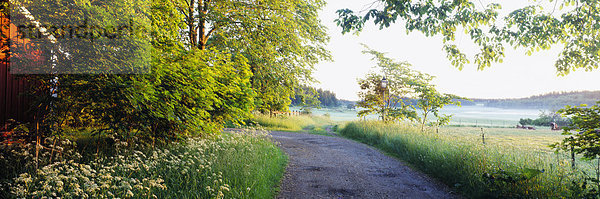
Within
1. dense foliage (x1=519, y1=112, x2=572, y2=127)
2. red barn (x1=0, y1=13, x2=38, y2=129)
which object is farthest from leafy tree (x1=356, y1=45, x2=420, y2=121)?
dense foliage (x1=519, y1=112, x2=572, y2=127)

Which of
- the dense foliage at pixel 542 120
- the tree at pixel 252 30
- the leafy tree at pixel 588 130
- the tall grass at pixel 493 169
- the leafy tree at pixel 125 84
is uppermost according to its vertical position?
Result: the tree at pixel 252 30

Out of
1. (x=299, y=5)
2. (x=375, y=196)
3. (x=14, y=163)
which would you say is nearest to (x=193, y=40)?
(x=299, y=5)

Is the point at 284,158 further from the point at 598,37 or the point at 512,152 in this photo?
the point at 598,37

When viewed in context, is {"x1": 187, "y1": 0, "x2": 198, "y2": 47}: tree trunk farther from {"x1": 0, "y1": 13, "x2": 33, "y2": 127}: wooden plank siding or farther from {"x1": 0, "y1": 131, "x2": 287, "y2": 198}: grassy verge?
{"x1": 0, "y1": 131, "x2": 287, "y2": 198}: grassy verge

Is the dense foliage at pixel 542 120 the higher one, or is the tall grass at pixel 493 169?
the tall grass at pixel 493 169

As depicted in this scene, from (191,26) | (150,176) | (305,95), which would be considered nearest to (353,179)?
(150,176)

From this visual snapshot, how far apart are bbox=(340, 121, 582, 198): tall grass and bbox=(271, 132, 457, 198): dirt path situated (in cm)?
45

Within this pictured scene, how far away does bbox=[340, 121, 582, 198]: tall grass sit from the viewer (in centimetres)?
451

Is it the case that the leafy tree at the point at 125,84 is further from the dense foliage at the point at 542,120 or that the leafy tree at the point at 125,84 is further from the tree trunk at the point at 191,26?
the dense foliage at the point at 542,120

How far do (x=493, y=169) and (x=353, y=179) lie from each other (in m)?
2.95

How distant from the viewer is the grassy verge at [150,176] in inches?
139

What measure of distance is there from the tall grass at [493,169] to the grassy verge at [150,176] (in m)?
4.22

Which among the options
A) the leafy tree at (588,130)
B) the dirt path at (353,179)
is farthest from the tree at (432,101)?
the leafy tree at (588,130)

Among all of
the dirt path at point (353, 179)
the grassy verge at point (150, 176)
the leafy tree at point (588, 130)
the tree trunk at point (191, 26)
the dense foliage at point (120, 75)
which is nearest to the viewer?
the grassy verge at point (150, 176)
